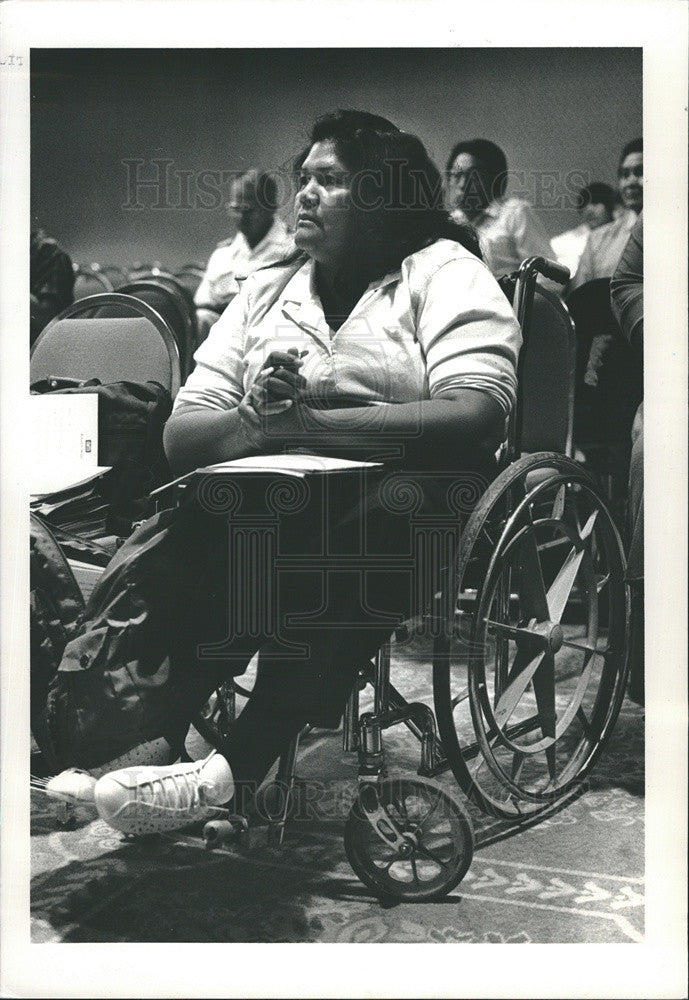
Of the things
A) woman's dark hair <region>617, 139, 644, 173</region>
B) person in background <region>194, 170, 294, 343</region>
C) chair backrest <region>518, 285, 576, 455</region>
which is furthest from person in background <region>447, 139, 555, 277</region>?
person in background <region>194, 170, 294, 343</region>

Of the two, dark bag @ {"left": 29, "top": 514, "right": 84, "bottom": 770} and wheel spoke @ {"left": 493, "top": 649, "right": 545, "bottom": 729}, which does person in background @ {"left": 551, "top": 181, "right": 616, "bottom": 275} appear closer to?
wheel spoke @ {"left": 493, "top": 649, "right": 545, "bottom": 729}

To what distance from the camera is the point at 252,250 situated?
81.4 inches

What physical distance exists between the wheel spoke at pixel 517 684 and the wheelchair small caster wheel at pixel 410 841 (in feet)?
0.64

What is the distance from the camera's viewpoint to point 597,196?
2.05 meters

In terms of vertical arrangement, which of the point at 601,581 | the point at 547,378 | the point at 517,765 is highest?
the point at 547,378

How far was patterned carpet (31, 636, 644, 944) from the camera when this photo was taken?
1977mm

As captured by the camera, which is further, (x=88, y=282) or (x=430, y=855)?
(x=88, y=282)

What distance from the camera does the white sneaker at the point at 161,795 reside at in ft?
6.39

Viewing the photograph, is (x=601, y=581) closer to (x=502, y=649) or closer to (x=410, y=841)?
(x=502, y=649)

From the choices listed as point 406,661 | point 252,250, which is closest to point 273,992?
point 406,661

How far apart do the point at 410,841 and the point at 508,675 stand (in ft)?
1.25

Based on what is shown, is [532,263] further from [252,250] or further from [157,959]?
[157,959]

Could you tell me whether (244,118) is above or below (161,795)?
above

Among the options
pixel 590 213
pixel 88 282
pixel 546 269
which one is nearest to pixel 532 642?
pixel 546 269
